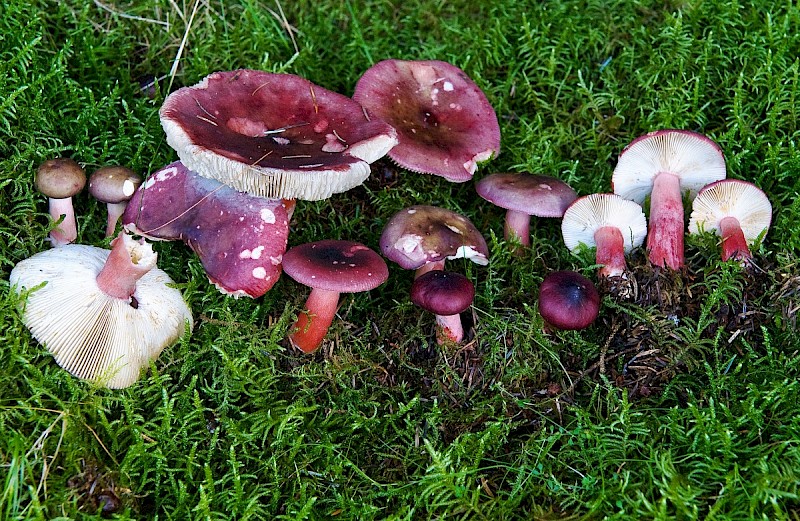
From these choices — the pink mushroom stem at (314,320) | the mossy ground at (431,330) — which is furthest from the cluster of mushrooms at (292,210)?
the mossy ground at (431,330)

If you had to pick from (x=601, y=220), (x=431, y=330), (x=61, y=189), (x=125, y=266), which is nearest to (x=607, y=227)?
(x=601, y=220)

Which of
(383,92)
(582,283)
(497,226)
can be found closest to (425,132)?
(383,92)

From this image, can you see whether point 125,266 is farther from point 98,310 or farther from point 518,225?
point 518,225

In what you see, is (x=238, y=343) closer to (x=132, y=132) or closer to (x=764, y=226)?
(x=132, y=132)

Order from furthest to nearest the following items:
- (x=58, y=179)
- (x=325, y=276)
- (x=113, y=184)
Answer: (x=113, y=184)
(x=58, y=179)
(x=325, y=276)

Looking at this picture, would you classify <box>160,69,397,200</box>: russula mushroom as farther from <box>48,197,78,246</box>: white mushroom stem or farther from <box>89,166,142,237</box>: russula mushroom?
<box>48,197,78,246</box>: white mushroom stem

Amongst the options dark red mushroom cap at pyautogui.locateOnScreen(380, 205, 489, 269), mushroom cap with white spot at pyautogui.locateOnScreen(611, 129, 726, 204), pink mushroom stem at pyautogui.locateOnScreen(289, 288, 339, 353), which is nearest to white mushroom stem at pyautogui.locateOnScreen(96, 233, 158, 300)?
pink mushroom stem at pyautogui.locateOnScreen(289, 288, 339, 353)
